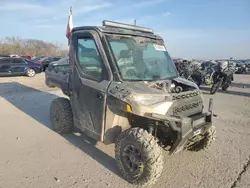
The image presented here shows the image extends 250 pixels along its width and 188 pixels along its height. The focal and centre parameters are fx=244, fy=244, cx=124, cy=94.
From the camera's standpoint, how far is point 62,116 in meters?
4.96

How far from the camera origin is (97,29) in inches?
153

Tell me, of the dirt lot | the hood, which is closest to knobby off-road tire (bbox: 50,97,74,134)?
the dirt lot

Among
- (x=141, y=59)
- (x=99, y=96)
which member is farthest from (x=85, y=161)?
(x=141, y=59)

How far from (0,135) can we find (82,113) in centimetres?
225

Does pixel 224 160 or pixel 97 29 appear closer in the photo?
pixel 97 29

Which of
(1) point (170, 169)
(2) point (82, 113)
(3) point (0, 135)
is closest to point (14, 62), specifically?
(3) point (0, 135)

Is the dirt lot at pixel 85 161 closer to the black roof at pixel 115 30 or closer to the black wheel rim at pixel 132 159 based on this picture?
the black wheel rim at pixel 132 159

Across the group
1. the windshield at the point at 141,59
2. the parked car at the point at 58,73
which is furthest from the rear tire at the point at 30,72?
the windshield at the point at 141,59

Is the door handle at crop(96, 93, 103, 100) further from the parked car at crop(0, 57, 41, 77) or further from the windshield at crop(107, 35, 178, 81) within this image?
the parked car at crop(0, 57, 41, 77)

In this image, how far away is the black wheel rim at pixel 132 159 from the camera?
3.36 meters

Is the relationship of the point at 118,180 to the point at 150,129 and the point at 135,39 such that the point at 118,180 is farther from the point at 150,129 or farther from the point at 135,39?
the point at 135,39

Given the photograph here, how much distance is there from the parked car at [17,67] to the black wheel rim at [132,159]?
53.2 ft

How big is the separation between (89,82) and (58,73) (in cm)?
157

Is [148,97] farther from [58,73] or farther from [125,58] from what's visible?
[58,73]
